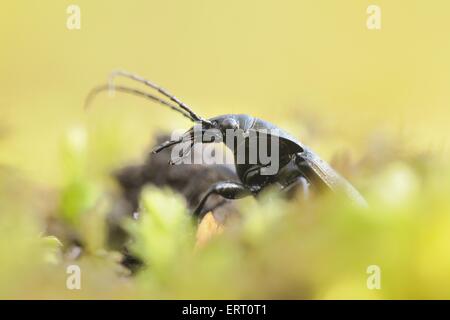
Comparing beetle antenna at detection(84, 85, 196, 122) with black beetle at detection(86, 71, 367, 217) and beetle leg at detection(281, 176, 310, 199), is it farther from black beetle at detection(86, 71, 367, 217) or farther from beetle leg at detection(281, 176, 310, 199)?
beetle leg at detection(281, 176, 310, 199)

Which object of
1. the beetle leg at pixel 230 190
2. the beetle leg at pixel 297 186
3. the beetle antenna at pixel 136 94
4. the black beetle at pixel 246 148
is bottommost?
the beetle leg at pixel 297 186

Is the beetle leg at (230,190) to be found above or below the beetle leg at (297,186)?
above

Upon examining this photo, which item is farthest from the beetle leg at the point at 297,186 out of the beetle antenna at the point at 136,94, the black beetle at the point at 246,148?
the beetle antenna at the point at 136,94

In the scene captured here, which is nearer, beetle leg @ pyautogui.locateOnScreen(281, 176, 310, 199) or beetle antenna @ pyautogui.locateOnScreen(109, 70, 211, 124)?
beetle leg @ pyautogui.locateOnScreen(281, 176, 310, 199)

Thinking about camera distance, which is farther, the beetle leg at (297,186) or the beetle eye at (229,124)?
the beetle eye at (229,124)

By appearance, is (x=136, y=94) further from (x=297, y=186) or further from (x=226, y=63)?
(x=297, y=186)

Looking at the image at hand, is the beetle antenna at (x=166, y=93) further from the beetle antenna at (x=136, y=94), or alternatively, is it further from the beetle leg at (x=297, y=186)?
the beetle leg at (x=297, y=186)

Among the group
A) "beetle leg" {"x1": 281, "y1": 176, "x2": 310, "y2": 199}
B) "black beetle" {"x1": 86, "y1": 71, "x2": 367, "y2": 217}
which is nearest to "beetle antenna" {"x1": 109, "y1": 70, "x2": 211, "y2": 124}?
"black beetle" {"x1": 86, "y1": 71, "x2": 367, "y2": 217}
